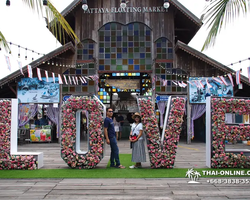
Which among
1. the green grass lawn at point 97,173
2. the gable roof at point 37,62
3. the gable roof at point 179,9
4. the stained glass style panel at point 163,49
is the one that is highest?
the gable roof at point 179,9

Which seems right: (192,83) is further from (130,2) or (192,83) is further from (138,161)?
(138,161)

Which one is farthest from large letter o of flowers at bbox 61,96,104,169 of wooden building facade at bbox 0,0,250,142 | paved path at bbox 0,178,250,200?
wooden building facade at bbox 0,0,250,142

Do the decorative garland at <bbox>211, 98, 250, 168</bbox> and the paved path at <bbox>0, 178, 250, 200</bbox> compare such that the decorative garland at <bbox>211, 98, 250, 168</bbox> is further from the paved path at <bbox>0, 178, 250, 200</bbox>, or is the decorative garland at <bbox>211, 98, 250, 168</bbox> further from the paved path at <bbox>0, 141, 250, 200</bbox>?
the paved path at <bbox>0, 178, 250, 200</bbox>

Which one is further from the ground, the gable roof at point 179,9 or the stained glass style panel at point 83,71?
the gable roof at point 179,9

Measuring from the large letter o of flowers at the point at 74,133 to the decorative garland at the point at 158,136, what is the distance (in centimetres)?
136

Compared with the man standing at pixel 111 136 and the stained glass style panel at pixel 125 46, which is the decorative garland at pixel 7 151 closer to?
the man standing at pixel 111 136

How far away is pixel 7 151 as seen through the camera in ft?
27.0

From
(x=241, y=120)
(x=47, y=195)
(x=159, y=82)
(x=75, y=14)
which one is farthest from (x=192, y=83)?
(x=47, y=195)

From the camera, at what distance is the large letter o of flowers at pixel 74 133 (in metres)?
8.21

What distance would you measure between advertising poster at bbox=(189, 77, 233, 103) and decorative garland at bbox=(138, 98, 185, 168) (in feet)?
28.3

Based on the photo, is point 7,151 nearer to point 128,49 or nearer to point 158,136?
point 158,136

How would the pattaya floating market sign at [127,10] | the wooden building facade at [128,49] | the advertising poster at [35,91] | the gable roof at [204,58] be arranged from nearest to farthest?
the gable roof at [204,58] < the advertising poster at [35,91] < the wooden building facade at [128,49] < the pattaya floating market sign at [127,10]

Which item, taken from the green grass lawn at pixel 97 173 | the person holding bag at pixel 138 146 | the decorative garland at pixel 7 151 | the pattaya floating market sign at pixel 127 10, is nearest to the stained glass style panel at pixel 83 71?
the pattaya floating market sign at pixel 127 10

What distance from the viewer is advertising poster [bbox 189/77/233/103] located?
16422mm
